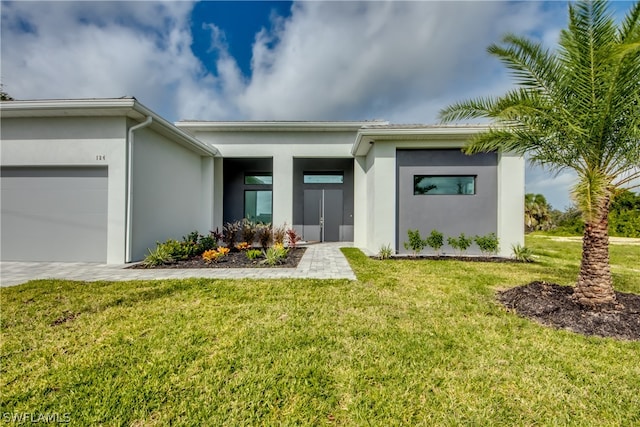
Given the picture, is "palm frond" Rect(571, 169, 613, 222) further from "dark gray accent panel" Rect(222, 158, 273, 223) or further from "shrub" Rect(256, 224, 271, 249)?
"dark gray accent panel" Rect(222, 158, 273, 223)

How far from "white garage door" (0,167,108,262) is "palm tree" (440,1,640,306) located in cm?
948

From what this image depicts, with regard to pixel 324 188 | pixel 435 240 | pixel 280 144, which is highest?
pixel 280 144

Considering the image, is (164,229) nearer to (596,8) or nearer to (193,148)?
(193,148)

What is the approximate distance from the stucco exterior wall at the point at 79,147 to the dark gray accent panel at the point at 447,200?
806 cm

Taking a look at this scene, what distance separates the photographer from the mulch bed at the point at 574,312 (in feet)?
10.8

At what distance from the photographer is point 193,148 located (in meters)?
9.57

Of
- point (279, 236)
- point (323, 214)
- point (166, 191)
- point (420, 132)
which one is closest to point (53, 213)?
point (166, 191)

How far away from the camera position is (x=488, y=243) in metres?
8.34

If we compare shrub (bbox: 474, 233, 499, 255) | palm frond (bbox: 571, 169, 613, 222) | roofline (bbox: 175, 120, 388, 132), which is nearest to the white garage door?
roofline (bbox: 175, 120, 388, 132)

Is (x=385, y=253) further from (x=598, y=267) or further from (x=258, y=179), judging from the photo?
(x=258, y=179)

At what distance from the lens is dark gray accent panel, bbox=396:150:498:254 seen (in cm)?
862

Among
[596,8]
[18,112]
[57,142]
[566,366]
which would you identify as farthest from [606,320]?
[18,112]

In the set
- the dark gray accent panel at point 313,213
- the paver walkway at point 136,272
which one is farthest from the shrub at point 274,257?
the dark gray accent panel at point 313,213

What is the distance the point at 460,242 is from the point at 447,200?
140 centimetres
